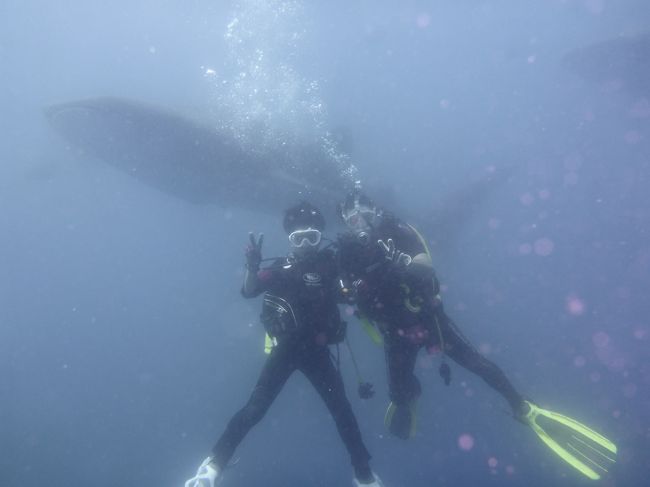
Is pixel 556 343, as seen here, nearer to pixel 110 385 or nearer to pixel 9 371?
pixel 110 385

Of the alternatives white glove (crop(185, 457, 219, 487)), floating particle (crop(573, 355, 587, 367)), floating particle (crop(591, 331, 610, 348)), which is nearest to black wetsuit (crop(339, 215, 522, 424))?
white glove (crop(185, 457, 219, 487))

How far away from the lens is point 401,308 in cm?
624

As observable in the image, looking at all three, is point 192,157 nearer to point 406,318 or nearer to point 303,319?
point 303,319

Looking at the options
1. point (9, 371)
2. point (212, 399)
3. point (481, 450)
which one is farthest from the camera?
point (9, 371)

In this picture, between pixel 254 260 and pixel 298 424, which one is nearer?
pixel 254 260

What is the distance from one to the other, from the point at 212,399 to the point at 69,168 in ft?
52.0

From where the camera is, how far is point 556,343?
20.9 metres

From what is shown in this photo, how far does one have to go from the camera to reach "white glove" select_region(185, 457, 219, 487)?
16.2 feet

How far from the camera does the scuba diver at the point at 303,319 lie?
5.81 metres

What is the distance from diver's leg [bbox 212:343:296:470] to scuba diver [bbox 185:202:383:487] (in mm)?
13

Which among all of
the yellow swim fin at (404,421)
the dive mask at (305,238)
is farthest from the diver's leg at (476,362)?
the dive mask at (305,238)

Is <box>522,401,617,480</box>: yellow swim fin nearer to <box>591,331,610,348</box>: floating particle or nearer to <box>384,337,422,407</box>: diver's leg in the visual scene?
<box>384,337,422,407</box>: diver's leg

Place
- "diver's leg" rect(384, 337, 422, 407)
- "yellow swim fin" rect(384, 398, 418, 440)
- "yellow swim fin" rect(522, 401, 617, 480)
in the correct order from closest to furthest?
"yellow swim fin" rect(522, 401, 617, 480)
"diver's leg" rect(384, 337, 422, 407)
"yellow swim fin" rect(384, 398, 418, 440)

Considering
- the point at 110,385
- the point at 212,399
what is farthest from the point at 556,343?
the point at 110,385
